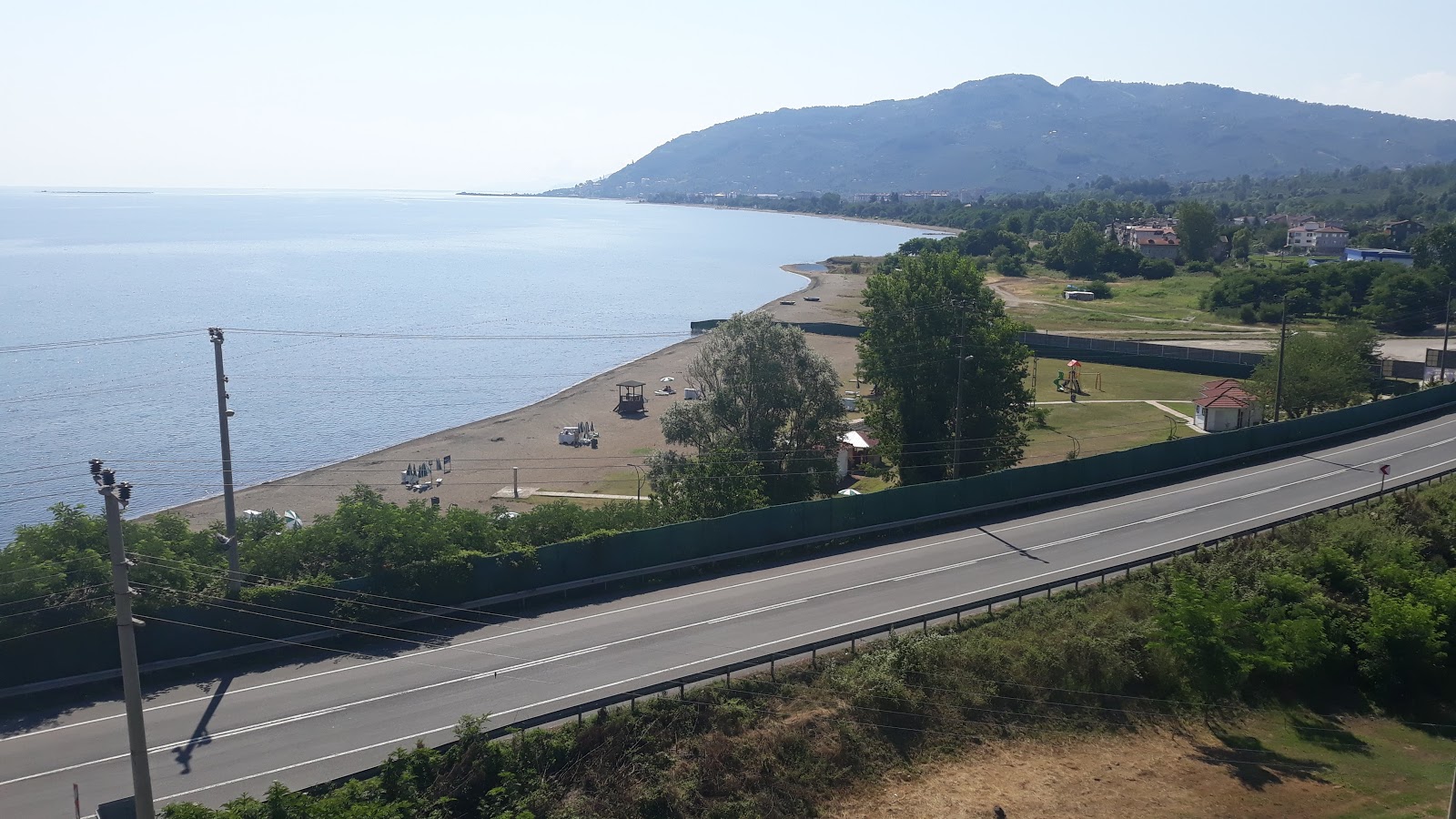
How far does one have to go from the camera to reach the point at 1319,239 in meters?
153

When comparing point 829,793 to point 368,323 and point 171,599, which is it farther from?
point 368,323

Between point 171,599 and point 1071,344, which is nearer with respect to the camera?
point 171,599

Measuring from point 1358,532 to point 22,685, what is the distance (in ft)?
111

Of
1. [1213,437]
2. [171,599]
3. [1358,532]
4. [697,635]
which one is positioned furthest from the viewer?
[1213,437]

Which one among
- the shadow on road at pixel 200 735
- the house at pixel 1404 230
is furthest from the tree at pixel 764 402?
the house at pixel 1404 230

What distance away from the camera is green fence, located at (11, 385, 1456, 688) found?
2050 cm

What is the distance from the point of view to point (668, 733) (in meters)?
19.1

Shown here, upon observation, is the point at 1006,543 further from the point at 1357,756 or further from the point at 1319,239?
the point at 1319,239

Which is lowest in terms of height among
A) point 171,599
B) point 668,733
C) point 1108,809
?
point 1108,809

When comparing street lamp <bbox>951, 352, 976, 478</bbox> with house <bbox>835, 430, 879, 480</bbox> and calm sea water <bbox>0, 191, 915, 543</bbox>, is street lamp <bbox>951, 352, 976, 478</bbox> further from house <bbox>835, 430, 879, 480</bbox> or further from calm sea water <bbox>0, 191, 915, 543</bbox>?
calm sea water <bbox>0, 191, 915, 543</bbox>

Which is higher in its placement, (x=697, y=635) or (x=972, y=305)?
(x=972, y=305)

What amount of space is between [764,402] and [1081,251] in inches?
4351

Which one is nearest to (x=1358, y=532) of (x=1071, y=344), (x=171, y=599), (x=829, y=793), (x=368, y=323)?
(x=829, y=793)

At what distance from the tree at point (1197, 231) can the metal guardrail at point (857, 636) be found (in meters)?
117
